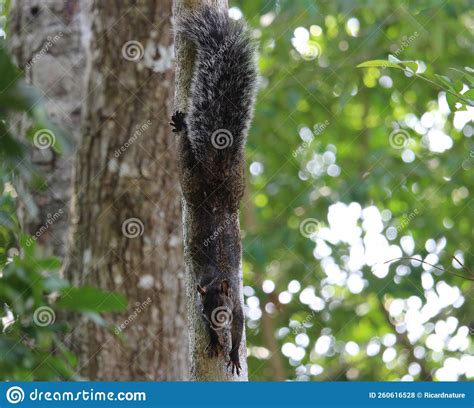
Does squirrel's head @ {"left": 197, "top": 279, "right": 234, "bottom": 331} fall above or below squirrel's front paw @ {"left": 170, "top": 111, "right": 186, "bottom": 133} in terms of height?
below

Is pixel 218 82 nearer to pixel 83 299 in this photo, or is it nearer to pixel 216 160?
pixel 216 160

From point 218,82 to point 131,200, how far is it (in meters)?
0.99

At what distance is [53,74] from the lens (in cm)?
285

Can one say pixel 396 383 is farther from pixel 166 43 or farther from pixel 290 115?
pixel 290 115

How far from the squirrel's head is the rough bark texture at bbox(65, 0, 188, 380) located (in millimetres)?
1003

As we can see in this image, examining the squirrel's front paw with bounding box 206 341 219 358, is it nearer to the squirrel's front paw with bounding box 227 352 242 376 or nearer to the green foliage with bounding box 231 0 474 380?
the squirrel's front paw with bounding box 227 352 242 376

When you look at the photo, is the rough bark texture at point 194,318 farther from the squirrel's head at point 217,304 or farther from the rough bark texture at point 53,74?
the rough bark texture at point 53,74

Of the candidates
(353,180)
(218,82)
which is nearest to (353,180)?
(353,180)

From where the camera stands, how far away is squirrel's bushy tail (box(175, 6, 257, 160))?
1515 mm

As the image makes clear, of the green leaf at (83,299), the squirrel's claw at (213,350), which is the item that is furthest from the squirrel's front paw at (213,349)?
the green leaf at (83,299)

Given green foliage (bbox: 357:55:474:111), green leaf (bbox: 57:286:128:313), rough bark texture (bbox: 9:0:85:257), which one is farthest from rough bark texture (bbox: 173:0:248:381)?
rough bark texture (bbox: 9:0:85:257)

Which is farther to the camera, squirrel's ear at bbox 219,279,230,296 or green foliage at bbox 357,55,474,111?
squirrel's ear at bbox 219,279,230,296

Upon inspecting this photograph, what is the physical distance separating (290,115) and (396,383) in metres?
2.20

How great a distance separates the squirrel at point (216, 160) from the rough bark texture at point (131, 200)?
0.94m
